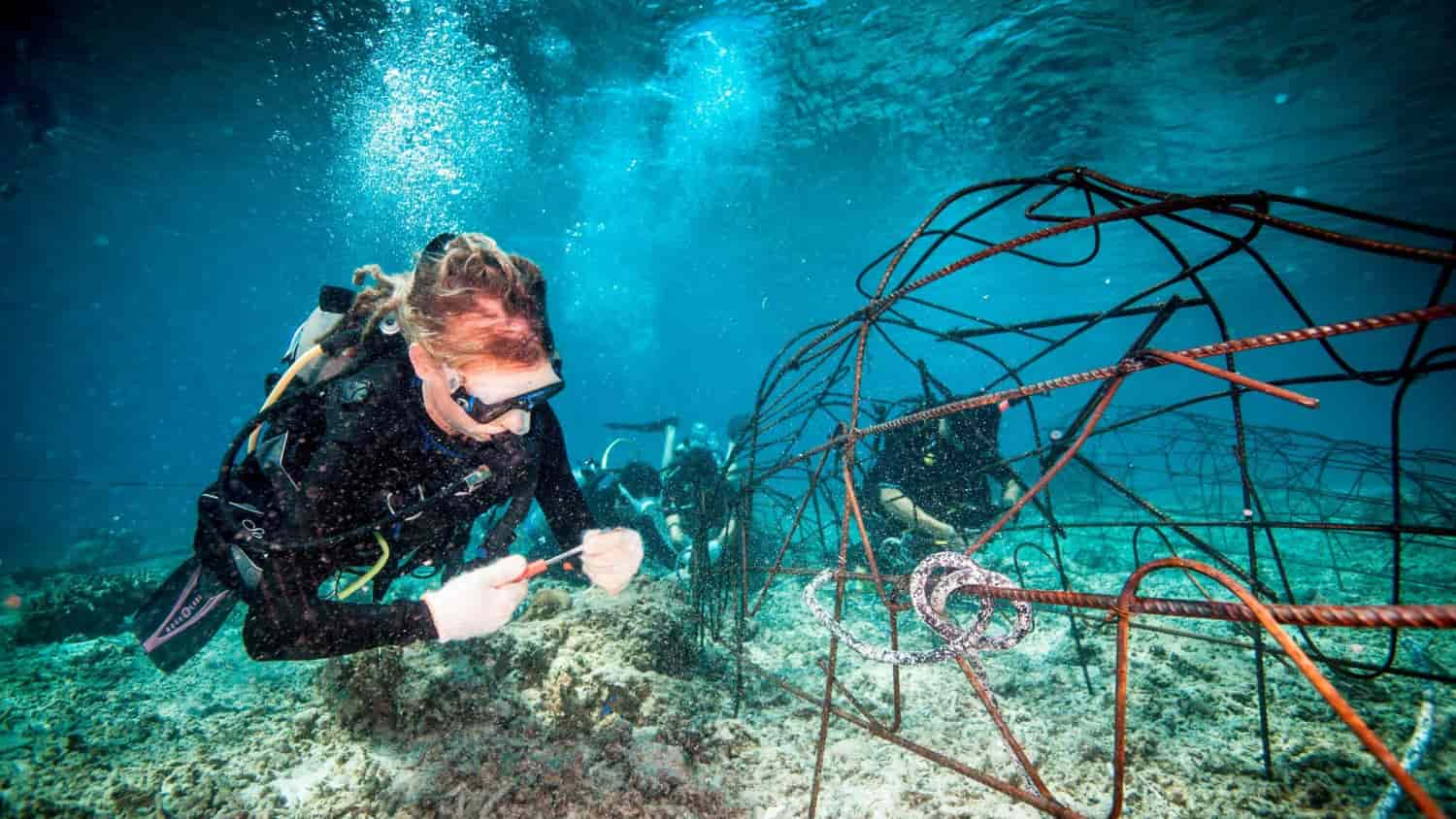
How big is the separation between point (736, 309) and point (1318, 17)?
37.1m

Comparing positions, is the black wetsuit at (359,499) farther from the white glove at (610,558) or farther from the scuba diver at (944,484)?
the scuba diver at (944,484)

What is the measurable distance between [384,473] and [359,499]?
17cm

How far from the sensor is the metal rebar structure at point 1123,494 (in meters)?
1.35

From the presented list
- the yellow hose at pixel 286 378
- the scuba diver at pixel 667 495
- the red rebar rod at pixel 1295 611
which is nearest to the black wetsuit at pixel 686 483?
the scuba diver at pixel 667 495

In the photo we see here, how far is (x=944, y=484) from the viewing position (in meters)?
5.84

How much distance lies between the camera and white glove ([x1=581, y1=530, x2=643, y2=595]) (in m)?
2.73

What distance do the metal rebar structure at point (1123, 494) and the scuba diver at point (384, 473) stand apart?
1495 millimetres

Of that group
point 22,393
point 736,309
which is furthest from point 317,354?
point 22,393

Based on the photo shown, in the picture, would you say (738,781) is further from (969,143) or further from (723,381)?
(723,381)

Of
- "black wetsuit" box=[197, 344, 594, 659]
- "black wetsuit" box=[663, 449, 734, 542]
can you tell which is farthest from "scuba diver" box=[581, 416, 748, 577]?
"black wetsuit" box=[197, 344, 594, 659]

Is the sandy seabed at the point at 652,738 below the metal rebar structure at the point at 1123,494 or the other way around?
below

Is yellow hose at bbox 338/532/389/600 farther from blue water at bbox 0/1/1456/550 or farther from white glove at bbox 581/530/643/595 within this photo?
blue water at bbox 0/1/1456/550

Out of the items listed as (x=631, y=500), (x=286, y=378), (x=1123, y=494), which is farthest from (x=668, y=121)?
(x=1123, y=494)

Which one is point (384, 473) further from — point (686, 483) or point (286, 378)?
point (686, 483)
